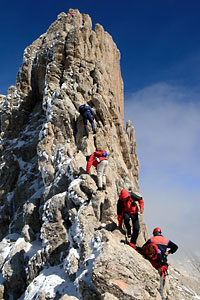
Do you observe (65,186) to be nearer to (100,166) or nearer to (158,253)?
(100,166)

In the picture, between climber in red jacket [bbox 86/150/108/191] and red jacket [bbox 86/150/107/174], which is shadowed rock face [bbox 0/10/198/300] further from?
red jacket [bbox 86/150/107/174]

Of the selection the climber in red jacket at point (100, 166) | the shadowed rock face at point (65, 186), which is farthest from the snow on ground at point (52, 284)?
the climber in red jacket at point (100, 166)

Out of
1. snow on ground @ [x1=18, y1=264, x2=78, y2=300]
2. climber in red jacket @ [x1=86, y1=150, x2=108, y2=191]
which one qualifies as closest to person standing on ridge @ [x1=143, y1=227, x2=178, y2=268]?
snow on ground @ [x1=18, y1=264, x2=78, y2=300]

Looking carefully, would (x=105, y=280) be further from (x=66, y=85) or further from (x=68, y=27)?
(x=68, y=27)

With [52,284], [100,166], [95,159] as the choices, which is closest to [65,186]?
[95,159]

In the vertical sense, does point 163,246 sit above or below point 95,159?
below

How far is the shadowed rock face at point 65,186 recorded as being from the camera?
667 cm

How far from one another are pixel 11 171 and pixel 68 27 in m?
18.4

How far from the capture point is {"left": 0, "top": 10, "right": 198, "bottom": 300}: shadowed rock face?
667 centimetres

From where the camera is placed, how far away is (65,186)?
1251 cm

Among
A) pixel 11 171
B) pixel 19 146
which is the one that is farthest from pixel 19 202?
pixel 19 146

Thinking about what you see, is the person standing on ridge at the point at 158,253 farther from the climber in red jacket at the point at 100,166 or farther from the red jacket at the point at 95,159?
A: the red jacket at the point at 95,159

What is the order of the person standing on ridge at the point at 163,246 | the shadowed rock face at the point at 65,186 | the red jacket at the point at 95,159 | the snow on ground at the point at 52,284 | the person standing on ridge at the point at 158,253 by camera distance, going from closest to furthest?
the shadowed rock face at the point at 65,186 < the person standing on ridge at the point at 158,253 < the person standing on ridge at the point at 163,246 < the snow on ground at the point at 52,284 < the red jacket at the point at 95,159

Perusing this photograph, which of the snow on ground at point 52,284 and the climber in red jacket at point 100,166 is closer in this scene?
the snow on ground at point 52,284
